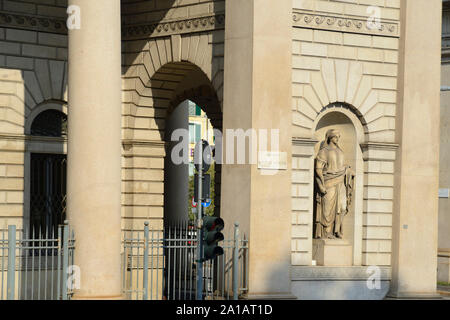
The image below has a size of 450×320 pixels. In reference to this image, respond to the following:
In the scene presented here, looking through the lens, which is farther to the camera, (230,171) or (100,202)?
(230,171)

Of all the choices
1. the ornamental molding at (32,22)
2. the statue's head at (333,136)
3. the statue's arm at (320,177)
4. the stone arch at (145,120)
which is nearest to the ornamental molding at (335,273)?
the statue's arm at (320,177)

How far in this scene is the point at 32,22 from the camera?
2770cm

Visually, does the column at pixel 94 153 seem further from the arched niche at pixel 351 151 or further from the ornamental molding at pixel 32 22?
the ornamental molding at pixel 32 22

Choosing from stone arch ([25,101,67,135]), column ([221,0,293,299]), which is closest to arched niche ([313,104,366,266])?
column ([221,0,293,299])

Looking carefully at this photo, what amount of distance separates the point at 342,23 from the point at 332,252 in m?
5.70

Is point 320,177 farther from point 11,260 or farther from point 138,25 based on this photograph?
point 11,260

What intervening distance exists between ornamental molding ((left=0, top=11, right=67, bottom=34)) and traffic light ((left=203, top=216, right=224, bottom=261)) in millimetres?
10566

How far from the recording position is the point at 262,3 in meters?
23.8

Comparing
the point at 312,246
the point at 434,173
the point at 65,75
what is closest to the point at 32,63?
the point at 65,75

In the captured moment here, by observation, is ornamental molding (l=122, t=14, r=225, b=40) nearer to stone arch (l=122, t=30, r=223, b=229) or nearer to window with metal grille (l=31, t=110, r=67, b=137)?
stone arch (l=122, t=30, r=223, b=229)

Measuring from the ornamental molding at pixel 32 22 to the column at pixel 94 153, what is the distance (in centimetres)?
608

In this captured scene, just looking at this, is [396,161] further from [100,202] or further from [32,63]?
[32,63]

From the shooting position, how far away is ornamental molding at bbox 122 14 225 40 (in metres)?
25.9

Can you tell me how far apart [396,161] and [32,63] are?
10.1m
